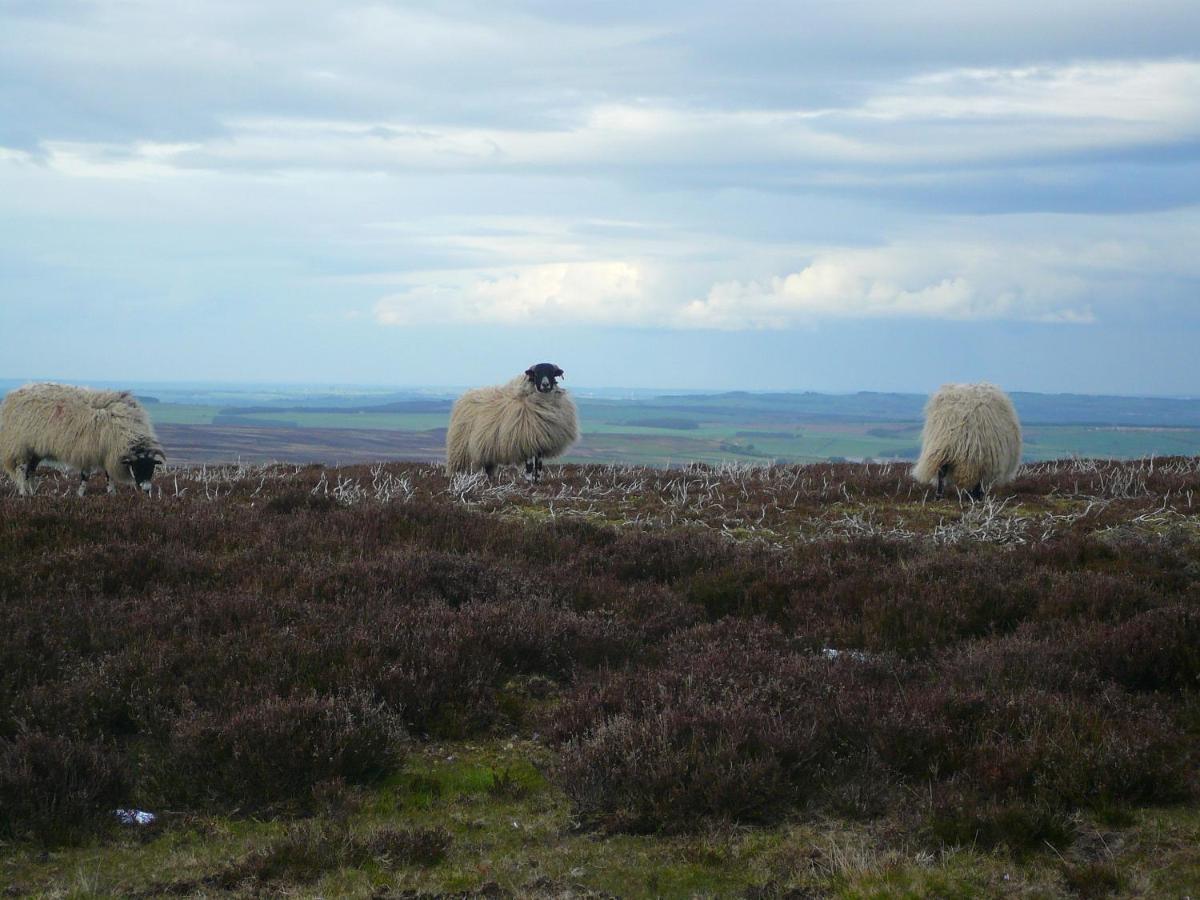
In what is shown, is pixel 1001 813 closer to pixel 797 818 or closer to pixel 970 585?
pixel 797 818

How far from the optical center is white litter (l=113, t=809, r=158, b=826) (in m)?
4.27

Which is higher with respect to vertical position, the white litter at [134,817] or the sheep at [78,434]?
the sheep at [78,434]

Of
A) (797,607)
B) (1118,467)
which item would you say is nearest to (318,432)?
(1118,467)

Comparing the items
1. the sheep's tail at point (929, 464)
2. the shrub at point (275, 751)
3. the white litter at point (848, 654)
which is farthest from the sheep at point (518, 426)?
→ the shrub at point (275, 751)

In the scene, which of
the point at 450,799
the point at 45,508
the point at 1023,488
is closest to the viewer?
the point at 450,799

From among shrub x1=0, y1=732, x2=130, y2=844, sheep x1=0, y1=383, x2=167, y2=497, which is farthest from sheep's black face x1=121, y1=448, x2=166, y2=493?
shrub x1=0, y1=732, x2=130, y2=844

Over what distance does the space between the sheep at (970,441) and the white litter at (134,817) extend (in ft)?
33.2

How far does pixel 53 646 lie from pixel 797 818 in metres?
4.10

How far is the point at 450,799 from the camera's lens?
179 inches

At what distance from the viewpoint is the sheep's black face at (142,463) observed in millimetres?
12734

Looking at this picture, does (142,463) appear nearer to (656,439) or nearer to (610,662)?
(610,662)

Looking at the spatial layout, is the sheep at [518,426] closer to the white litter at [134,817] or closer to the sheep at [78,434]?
the sheep at [78,434]

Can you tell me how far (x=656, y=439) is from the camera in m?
59.4

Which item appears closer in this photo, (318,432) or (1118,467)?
(1118,467)
